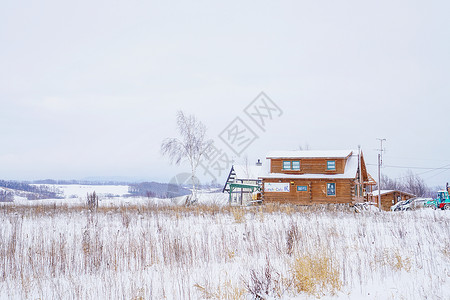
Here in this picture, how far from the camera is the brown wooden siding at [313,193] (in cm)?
3048

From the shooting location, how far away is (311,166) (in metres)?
31.8

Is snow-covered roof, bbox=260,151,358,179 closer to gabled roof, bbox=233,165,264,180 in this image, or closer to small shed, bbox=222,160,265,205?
small shed, bbox=222,160,265,205

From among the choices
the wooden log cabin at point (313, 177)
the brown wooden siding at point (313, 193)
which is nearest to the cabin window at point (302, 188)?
the wooden log cabin at point (313, 177)

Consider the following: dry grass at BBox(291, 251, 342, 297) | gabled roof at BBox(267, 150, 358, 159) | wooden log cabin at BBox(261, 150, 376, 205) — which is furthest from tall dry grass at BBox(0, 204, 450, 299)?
gabled roof at BBox(267, 150, 358, 159)

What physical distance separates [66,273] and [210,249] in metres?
3.00

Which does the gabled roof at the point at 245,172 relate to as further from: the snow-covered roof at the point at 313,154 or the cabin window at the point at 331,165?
the cabin window at the point at 331,165

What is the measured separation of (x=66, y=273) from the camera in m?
6.13

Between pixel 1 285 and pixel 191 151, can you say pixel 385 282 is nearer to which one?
pixel 1 285

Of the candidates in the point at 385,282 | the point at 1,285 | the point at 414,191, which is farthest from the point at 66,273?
the point at 414,191

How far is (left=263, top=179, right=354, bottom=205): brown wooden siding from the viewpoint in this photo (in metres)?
30.5

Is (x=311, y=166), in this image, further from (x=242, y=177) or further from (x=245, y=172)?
(x=245, y=172)

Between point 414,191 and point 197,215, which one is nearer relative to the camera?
point 197,215

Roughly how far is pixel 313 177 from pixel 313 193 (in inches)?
62.0

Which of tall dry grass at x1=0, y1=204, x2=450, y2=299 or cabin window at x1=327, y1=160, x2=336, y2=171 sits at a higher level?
cabin window at x1=327, y1=160, x2=336, y2=171
